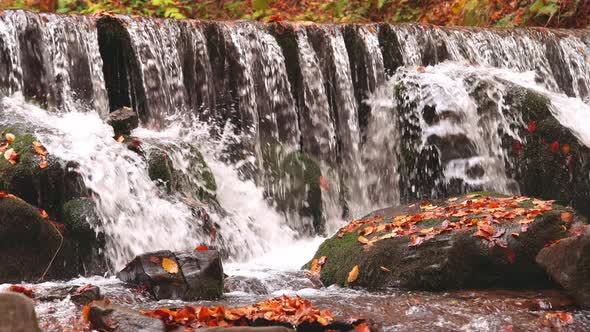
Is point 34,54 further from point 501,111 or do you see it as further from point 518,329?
point 518,329

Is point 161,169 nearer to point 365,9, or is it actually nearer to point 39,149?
point 39,149

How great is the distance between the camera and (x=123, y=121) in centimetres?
862

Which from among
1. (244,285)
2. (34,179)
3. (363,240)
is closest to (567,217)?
(363,240)

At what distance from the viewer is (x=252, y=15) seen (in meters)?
17.7

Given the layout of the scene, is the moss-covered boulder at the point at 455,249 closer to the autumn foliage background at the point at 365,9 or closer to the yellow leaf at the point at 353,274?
the yellow leaf at the point at 353,274

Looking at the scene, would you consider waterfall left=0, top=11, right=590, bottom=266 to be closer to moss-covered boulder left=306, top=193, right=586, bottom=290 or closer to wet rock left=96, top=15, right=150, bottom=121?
wet rock left=96, top=15, right=150, bottom=121

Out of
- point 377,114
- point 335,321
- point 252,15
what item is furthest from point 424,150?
point 252,15

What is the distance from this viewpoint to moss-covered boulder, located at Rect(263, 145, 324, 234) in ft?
31.2

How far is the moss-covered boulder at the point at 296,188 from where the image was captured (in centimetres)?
951

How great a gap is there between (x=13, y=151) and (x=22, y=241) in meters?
1.11

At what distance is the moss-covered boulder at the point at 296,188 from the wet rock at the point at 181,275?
353 cm

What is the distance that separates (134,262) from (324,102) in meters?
5.35

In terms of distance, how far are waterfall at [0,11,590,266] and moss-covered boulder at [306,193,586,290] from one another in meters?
1.82

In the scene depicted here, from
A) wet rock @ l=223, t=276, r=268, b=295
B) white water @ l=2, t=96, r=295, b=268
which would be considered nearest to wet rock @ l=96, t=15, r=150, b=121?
white water @ l=2, t=96, r=295, b=268
